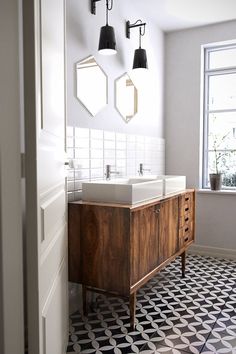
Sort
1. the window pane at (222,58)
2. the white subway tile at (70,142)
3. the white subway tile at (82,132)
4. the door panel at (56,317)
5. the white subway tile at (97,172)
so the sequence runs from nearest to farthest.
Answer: the door panel at (56,317) → the white subway tile at (70,142) → the white subway tile at (82,132) → the white subway tile at (97,172) → the window pane at (222,58)

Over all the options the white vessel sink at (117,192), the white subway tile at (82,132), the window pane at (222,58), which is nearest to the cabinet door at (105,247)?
the white vessel sink at (117,192)

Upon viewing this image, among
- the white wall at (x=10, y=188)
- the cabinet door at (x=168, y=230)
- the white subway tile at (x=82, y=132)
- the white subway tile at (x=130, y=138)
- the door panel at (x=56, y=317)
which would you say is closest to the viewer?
the white wall at (x=10, y=188)

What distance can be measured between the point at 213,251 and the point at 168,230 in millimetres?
1526

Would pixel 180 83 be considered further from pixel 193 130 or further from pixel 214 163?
pixel 214 163

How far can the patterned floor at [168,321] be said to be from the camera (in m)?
2.07

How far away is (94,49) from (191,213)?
70.7 inches

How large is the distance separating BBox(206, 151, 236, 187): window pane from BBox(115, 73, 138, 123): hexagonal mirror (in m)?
1.35

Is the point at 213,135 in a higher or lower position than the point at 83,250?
higher

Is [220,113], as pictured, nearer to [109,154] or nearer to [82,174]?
[109,154]

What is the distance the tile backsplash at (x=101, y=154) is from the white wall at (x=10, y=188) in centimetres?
120

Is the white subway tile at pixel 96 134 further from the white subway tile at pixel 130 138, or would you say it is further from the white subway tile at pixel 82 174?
the white subway tile at pixel 130 138

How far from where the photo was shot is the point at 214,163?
419 centimetres

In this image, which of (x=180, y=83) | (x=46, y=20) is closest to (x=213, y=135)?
(x=180, y=83)

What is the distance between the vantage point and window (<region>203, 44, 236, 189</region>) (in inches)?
160
